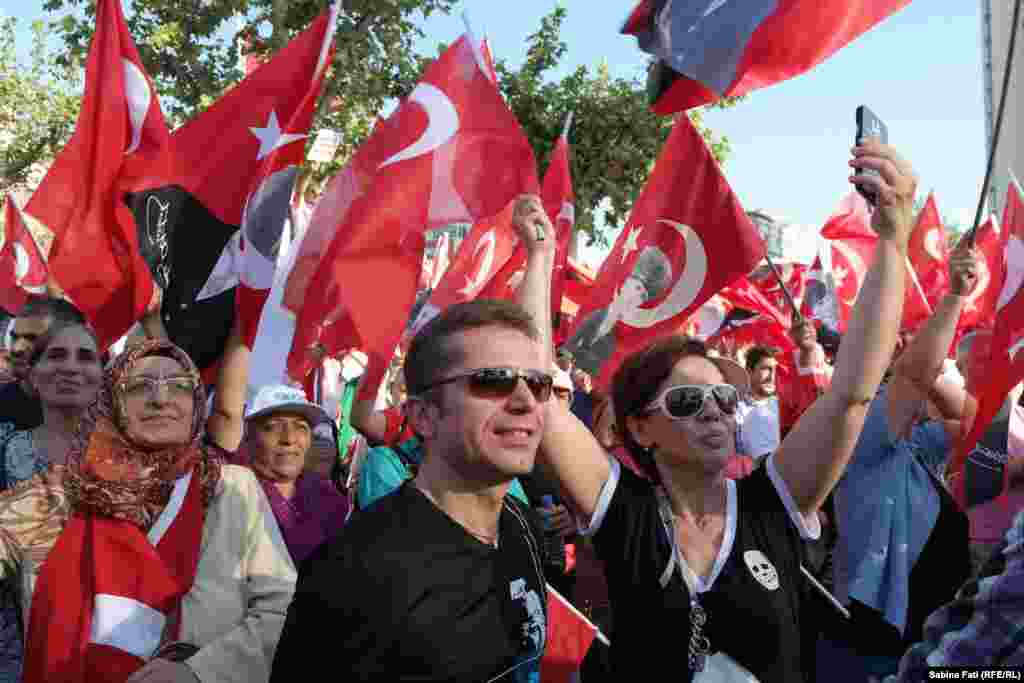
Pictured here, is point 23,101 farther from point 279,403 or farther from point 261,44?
point 279,403

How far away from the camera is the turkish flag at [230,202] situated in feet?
14.0

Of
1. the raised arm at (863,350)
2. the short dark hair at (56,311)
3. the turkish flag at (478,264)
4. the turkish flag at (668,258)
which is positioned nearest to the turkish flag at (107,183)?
the short dark hair at (56,311)

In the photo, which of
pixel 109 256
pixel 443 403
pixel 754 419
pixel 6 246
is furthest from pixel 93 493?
pixel 6 246

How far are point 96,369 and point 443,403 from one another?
218cm

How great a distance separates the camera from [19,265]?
24.7ft

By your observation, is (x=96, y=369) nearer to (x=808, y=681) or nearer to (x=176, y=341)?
(x=176, y=341)

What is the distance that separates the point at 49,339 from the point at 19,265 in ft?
13.0

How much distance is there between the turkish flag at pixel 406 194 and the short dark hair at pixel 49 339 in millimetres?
747

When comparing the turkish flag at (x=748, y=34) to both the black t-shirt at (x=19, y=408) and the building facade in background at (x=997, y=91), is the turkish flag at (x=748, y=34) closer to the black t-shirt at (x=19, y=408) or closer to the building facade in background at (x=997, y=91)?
the black t-shirt at (x=19, y=408)

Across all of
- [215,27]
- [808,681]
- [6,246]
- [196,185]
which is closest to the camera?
[808,681]

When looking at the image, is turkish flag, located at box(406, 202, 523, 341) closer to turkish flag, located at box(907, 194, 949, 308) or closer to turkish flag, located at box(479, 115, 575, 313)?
turkish flag, located at box(479, 115, 575, 313)

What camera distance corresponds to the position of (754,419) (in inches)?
224

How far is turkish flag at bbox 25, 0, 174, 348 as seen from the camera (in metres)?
4.54

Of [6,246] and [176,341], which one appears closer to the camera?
[176,341]
